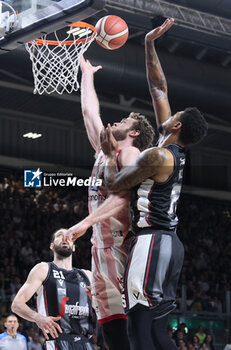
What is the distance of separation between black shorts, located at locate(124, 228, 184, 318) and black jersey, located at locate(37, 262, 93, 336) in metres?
2.05

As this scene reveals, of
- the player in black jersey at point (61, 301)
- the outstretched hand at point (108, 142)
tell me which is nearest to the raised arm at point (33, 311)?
the player in black jersey at point (61, 301)

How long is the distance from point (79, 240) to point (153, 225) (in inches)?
486

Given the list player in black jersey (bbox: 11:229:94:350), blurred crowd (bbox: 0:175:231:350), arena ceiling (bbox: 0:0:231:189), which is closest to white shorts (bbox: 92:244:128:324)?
player in black jersey (bbox: 11:229:94:350)

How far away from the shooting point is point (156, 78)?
4.59 meters

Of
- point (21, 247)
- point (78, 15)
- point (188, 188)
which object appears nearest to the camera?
point (78, 15)

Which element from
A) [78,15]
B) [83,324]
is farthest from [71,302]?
[78,15]

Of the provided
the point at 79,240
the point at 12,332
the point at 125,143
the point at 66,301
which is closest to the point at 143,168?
the point at 125,143

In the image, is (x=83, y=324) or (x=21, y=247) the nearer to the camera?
(x=83, y=324)

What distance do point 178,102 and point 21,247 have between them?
4.87m

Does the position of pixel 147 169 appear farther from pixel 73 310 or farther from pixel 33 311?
pixel 73 310

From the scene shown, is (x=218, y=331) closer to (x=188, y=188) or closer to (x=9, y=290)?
(x=9, y=290)

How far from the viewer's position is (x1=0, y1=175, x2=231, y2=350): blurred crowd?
531 inches

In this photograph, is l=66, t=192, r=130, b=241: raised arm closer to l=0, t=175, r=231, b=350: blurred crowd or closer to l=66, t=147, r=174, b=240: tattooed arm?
l=66, t=147, r=174, b=240: tattooed arm

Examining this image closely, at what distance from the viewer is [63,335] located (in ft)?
18.6
